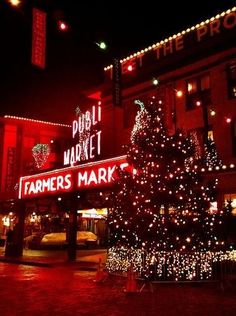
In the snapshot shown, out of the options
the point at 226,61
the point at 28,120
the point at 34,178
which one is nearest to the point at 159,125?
the point at 226,61

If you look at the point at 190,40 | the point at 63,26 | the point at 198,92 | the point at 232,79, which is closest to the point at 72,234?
the point at 198,92

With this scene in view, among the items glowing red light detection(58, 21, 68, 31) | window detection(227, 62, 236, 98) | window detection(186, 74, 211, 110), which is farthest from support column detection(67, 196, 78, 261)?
glowing red light detection(58, 21, 68, 31)

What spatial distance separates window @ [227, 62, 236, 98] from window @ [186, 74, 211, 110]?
117 cm

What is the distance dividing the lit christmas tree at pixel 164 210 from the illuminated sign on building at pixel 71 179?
3.20 meters

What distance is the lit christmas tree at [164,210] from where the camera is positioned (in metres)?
13.9

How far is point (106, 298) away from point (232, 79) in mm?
13389

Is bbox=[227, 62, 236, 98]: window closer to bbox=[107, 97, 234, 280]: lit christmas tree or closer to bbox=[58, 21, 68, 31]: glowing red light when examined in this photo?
bbox=[107, 97, 234, 280]: lit christmas tree

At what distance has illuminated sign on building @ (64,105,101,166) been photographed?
78.1 ft

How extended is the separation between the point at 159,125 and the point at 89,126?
1017cm

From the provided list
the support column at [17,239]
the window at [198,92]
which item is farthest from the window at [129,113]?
the support column at [17,239]

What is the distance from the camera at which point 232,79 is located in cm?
2027

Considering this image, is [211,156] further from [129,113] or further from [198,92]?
[129,113]

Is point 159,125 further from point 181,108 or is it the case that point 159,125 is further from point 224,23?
point 224,23

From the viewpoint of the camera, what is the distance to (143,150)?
15.1 m
